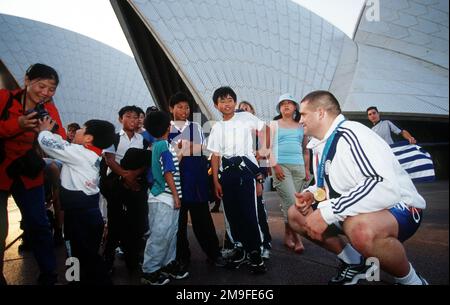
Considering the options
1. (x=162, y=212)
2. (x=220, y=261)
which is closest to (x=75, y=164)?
(x=162, y=212)

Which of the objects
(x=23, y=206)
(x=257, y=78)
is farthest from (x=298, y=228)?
(x=257, y=78)

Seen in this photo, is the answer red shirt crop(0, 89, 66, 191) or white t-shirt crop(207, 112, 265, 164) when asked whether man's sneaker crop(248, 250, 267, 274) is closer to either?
white t-shirt crop(207, 112, 265, 164)

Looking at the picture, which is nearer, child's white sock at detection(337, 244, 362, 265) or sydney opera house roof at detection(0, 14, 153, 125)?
child's white sock at detection(337, 244, 362, 265)

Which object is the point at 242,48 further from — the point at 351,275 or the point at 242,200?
the point at 351,275

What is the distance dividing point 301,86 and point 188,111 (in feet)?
28.7

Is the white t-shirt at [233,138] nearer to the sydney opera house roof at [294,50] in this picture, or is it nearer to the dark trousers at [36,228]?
the dark trousers at [36,228]

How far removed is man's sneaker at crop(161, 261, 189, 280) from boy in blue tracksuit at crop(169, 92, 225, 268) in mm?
68

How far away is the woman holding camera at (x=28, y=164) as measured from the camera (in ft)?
5.22

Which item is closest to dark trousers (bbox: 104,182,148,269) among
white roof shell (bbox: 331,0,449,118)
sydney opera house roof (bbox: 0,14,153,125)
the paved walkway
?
the paved walkway

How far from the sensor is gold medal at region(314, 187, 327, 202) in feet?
5.07

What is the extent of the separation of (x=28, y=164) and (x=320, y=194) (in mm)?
1792
